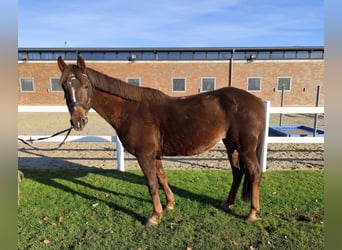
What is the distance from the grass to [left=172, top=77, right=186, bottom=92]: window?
Result: 1917 centimetres

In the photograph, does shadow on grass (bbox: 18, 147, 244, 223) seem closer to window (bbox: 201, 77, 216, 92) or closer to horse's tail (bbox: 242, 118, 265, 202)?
horse's tail (bbox: 242, 118, 265, 202)

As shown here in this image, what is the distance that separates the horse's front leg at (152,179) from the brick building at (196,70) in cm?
2073

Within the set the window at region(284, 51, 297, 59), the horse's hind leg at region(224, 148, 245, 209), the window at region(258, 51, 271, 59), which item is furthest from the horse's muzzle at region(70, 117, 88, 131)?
the window at region(284, 51, 297, 59)

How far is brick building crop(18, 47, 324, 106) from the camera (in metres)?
23.4

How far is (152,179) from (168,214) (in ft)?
2.20

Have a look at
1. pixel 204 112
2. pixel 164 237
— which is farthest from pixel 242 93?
pixel 164 237

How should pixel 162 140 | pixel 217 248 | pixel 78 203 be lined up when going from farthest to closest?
1. pixel 78 203
2. pixel 162 140
3. pixel 217 248

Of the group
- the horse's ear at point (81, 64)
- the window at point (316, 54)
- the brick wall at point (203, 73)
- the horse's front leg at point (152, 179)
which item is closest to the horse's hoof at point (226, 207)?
the horse's front leg at point (152, 179)

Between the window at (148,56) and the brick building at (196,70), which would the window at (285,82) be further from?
the window at (148,56)

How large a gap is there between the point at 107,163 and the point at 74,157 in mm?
1187

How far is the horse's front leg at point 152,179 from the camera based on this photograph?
132 inches

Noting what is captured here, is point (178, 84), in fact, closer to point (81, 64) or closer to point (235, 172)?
point (235, 172)
